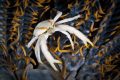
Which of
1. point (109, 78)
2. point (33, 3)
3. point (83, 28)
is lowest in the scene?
point (109, 78)

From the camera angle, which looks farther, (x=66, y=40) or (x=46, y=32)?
(x=66, y=40)

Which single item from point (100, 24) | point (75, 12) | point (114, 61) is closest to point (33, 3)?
point (75, 12)

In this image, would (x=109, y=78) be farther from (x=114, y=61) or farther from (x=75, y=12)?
(x=75, y=12)

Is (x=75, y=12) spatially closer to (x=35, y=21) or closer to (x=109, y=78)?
(x=35, y=21)

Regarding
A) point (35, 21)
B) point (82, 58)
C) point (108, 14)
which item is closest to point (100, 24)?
point (108, 14)

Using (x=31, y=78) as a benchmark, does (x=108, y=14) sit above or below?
above

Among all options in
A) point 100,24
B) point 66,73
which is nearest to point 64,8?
point 100,24

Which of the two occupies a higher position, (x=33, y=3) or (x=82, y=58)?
(x=33, y=3)
